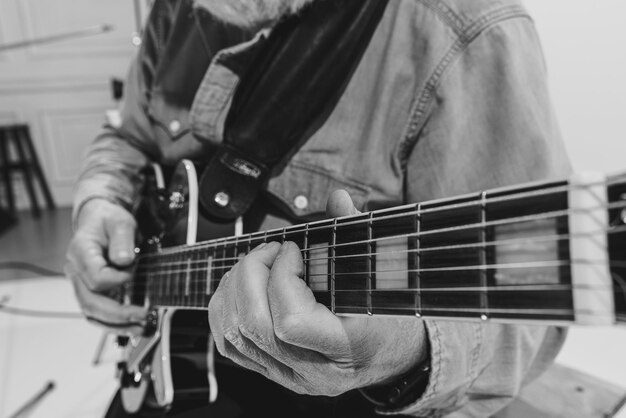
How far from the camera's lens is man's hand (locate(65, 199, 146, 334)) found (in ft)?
2.72

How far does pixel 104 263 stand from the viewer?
85 cm

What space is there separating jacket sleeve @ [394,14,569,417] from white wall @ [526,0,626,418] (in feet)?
1.92

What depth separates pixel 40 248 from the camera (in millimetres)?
2479

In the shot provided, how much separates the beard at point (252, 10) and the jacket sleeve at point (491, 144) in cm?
21

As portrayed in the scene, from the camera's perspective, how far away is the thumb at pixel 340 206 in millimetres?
423

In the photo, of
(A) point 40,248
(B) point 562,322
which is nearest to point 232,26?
(B) point 562,322

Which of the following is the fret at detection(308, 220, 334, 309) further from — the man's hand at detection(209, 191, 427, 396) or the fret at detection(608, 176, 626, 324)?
the fret at detection(608, 176, 626, 324)

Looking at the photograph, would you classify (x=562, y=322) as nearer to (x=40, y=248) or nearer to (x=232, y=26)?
(x=232, y=26)

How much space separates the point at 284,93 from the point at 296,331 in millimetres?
369

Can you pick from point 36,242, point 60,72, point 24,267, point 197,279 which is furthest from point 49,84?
point 197,279

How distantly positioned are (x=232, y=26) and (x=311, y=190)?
27 cm

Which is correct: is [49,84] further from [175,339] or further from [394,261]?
[394,261]

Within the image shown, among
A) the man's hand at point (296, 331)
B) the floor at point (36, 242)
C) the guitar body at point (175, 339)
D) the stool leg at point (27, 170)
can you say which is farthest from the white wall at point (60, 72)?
the man's hand at point (296, 331)

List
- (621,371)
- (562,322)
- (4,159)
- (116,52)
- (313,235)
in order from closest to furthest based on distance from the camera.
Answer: (562,322) → (313,235) → (621,371) → (4,159) → (116,52)
